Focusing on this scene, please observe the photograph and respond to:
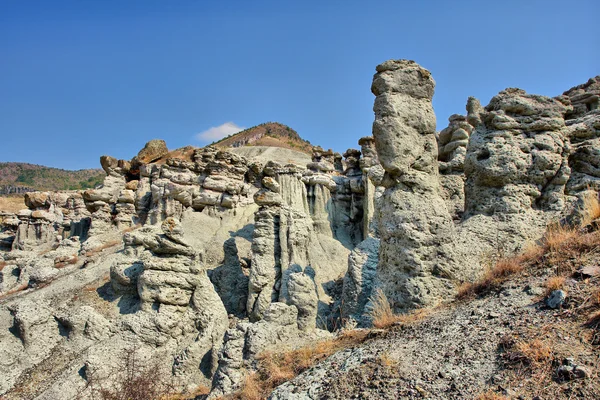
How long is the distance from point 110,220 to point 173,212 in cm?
457

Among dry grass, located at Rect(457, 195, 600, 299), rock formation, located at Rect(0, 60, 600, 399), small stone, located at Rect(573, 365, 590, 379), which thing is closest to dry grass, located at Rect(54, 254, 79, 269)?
rock formation, located at Rect(0, 60, 600, 399)

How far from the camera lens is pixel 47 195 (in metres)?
28.8

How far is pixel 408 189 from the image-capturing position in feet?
25.8

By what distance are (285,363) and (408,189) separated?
11.3ft

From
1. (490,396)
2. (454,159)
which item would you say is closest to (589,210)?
(490,396)

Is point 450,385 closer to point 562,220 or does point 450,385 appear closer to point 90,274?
point 562,220

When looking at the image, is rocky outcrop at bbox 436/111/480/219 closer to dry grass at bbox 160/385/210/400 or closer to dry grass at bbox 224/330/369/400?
dry grass at bbox 224/330/369/400

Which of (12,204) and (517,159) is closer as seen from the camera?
(517,159)

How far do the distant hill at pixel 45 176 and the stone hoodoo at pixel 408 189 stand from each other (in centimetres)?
8286

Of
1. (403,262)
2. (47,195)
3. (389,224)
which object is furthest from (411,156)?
(47,195)

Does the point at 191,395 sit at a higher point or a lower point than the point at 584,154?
lower

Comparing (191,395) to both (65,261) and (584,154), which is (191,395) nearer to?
(584,154)

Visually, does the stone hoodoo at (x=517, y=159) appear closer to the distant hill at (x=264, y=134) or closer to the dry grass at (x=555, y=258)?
the dry grass at (x=555, y=258)

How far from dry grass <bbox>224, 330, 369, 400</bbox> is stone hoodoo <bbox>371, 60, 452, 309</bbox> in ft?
4.05
